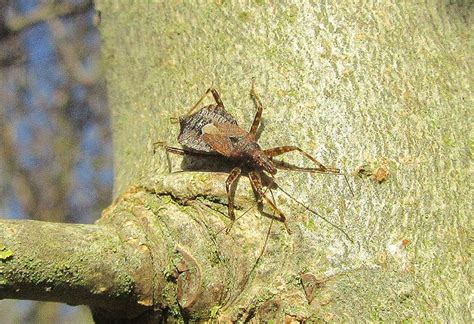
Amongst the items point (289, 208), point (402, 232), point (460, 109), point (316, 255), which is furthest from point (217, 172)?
point (460, 109)

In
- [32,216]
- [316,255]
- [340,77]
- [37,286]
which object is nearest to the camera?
[37,286]

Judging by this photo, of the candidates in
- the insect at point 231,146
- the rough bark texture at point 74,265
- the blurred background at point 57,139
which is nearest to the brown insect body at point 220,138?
the insect at point 231,146

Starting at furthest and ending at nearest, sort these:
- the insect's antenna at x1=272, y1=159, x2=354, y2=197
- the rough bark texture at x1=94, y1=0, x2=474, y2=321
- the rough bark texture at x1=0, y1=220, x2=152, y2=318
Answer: the insect's antenna at x1=272, y1=159, x2=354, y2=197, the rough bark texture at x1=94, y1=0, x2=474, y2=321, the rough bark texture at x1=0, y1=220, x2=152, y2=318

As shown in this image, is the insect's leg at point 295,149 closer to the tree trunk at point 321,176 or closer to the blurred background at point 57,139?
the tree trunk at point 321,176

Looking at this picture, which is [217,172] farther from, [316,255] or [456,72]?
[456,72]

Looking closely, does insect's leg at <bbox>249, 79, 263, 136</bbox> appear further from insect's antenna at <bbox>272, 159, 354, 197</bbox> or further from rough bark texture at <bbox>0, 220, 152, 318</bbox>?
rough bark texture at <bbox>0, 220, 152, 318</bbox>

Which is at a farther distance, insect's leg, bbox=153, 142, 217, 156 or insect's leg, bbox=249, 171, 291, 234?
insect's leg, bbox=153, 142, 217, 156

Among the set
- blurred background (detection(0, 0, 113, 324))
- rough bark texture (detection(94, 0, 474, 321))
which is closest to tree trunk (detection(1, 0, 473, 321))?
rough bark texture (detection(94, 0, 474, 321))
